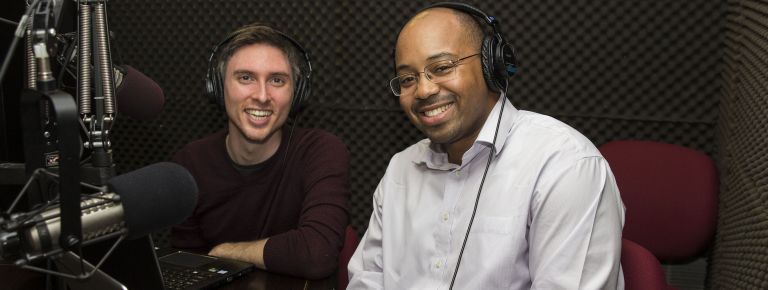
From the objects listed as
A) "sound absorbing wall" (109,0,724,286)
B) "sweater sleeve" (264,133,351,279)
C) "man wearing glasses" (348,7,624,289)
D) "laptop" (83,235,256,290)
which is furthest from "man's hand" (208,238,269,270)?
"sound absorbing wall" (109,0,724,286)

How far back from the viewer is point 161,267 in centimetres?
133

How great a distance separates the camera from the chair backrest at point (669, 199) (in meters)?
1.81

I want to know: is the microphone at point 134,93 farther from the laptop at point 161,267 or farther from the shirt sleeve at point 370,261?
the shirt sleeve at point 370,261

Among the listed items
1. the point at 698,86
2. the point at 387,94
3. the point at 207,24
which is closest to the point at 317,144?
the point at 387,94

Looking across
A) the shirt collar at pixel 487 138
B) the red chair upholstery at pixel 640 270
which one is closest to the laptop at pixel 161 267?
the shirt collar at pixel 487 138

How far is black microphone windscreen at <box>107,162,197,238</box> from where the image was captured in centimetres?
66

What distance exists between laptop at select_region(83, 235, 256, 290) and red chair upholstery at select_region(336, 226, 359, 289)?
333 mm

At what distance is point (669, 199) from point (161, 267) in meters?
1.44

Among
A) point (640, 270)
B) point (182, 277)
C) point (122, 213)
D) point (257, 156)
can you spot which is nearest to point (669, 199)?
point (640, 270)

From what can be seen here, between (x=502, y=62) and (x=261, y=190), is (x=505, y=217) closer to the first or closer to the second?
(x=502, y=62)

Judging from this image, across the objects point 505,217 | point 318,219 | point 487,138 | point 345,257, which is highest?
point 487,138

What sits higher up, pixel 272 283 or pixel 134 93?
pixel 134 93

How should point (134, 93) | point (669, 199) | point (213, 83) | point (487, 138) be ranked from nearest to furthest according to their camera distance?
point (134, 93)
point (487, 138)
point (669, 199)
point (213, 83)

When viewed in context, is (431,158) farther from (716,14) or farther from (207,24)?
(207,24)
